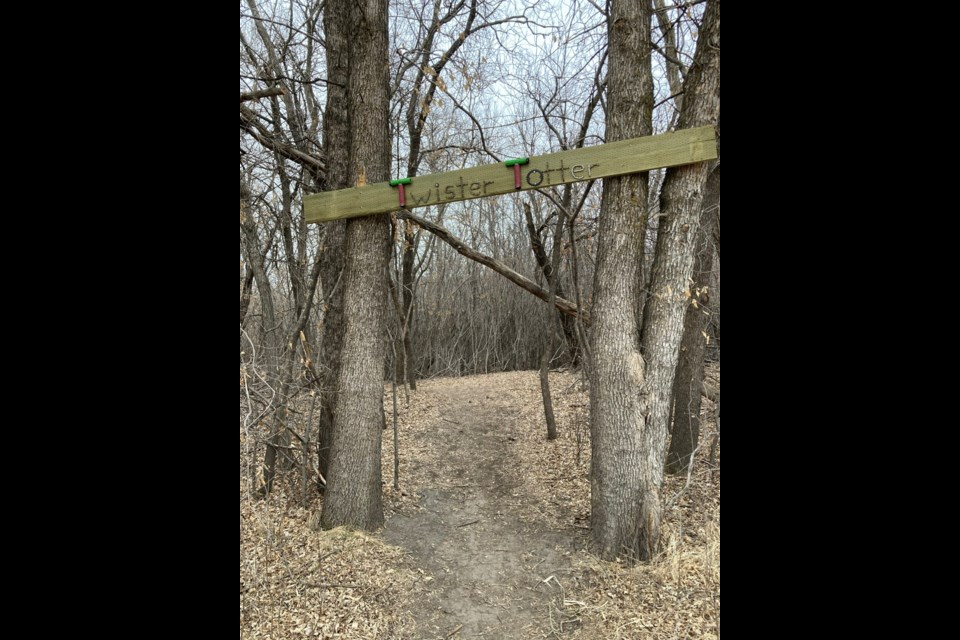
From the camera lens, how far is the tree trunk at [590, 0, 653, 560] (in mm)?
3348

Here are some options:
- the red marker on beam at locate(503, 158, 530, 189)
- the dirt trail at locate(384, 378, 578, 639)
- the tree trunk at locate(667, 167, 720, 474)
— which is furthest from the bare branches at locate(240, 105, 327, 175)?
the tree trunk at locate(667, 167, 720, 474)

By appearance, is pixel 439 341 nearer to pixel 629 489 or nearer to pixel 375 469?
pixel 375 469

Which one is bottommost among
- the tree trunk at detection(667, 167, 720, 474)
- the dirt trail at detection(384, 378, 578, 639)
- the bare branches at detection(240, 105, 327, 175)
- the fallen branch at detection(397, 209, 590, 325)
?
the dirt trail at detection(384, 378, 578, 639)

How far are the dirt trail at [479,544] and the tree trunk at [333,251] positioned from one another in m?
1.12

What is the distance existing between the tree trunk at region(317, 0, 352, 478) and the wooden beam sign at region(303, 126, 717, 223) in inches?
26.2

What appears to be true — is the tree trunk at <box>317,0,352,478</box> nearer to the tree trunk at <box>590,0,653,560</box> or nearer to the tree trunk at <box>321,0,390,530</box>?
the tree trunk at <box>321,0,390,530</box>

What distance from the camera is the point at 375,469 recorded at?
3883 millimetres

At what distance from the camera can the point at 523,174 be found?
10.9ft

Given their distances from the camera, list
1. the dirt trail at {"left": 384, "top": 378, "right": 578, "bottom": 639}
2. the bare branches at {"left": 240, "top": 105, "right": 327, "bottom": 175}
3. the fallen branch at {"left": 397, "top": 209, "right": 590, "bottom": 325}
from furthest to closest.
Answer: the fallen branch at {"left": 397, "top": 209, "right": 590, "bottom": 325}
the bare branches at {"left": 240, "top": 105, "right": 327, "bottom": 175}
the dirt trail at {"left": 384, "top": 378, "right": 578, "bottom": 639}

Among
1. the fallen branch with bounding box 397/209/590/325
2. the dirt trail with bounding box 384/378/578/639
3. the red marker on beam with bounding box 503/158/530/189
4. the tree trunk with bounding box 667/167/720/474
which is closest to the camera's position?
the dirt trail with bounding box 384/378/578/639
